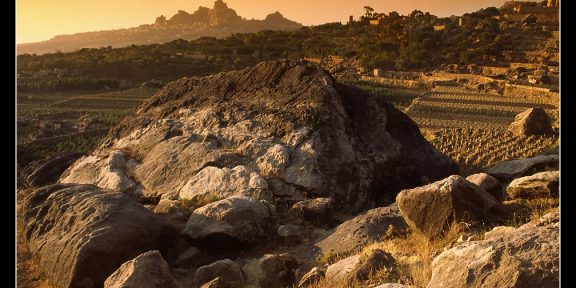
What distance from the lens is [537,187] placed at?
9.57 m

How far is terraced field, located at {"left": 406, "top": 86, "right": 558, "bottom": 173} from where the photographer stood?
20.3 meters

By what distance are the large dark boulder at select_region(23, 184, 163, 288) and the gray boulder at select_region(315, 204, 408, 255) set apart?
2897 millimetres

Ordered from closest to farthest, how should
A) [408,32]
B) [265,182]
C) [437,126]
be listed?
[265,182] < [437,126] < [408,32]

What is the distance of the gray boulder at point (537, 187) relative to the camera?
9.30 meters

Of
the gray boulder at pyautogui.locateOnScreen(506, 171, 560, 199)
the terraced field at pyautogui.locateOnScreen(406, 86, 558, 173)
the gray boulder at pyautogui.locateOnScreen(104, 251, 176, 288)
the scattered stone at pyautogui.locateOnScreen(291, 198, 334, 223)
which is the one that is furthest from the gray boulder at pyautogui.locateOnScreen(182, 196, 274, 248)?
the terraced field at pyautogui.locateOnScreen(406, 86, 558, 173)

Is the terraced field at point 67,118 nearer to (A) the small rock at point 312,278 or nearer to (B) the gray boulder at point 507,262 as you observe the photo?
(A) the small rock at point 312,278

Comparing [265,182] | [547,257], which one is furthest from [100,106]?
[547,257]

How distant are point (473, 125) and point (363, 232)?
2372 centimetres

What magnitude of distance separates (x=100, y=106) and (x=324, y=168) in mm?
38439

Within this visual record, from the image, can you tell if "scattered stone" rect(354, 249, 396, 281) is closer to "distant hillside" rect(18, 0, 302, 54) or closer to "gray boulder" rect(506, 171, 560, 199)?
"gray boulder" rect(506, 171, 560, 199)

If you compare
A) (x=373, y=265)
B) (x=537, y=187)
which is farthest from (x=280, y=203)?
(x=373, y=265)

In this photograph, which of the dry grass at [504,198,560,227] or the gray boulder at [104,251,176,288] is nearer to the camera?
the gray boulder at [104,251,176,288]

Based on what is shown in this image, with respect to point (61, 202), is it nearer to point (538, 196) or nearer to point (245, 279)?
point (245, 279)

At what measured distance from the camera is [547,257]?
468cm
